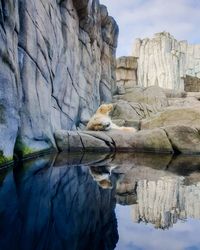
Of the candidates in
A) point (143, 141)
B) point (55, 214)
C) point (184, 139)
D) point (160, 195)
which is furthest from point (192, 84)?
point (55, 214)

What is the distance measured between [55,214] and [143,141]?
723cm

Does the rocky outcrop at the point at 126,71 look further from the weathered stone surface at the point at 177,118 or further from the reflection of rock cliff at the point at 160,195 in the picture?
the reflection of rock cliff at the point at 160,195

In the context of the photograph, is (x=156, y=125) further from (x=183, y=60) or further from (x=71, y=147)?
(x=183, y=60)

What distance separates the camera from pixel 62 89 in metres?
11.0

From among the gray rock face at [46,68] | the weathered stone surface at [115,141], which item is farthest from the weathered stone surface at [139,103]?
the weathered stone surface at [115,141]

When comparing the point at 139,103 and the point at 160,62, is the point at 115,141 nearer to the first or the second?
the point at 139,103

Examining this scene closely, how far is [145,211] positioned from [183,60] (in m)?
27.7

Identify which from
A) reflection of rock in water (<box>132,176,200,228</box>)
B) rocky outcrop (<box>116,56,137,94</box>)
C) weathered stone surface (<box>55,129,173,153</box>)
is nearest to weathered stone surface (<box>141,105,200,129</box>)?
weathered stone surface (<box>55,129,173,153</box>)

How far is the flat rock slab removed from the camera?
944cm

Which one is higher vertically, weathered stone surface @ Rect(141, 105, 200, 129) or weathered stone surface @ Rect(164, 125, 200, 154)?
weathered stone surface @ Rect(141, 105, 200, 129)

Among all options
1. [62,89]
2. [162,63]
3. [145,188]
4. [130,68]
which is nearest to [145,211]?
[145,188]

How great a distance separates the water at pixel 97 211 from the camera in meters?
2.24

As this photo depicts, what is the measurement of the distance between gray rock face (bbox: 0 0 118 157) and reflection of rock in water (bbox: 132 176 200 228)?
262cm

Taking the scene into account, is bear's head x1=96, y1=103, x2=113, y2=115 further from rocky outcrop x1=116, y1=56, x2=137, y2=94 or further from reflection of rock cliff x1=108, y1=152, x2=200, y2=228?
rocky outcrop x1=116, y1=56, x2=137, y2=94
